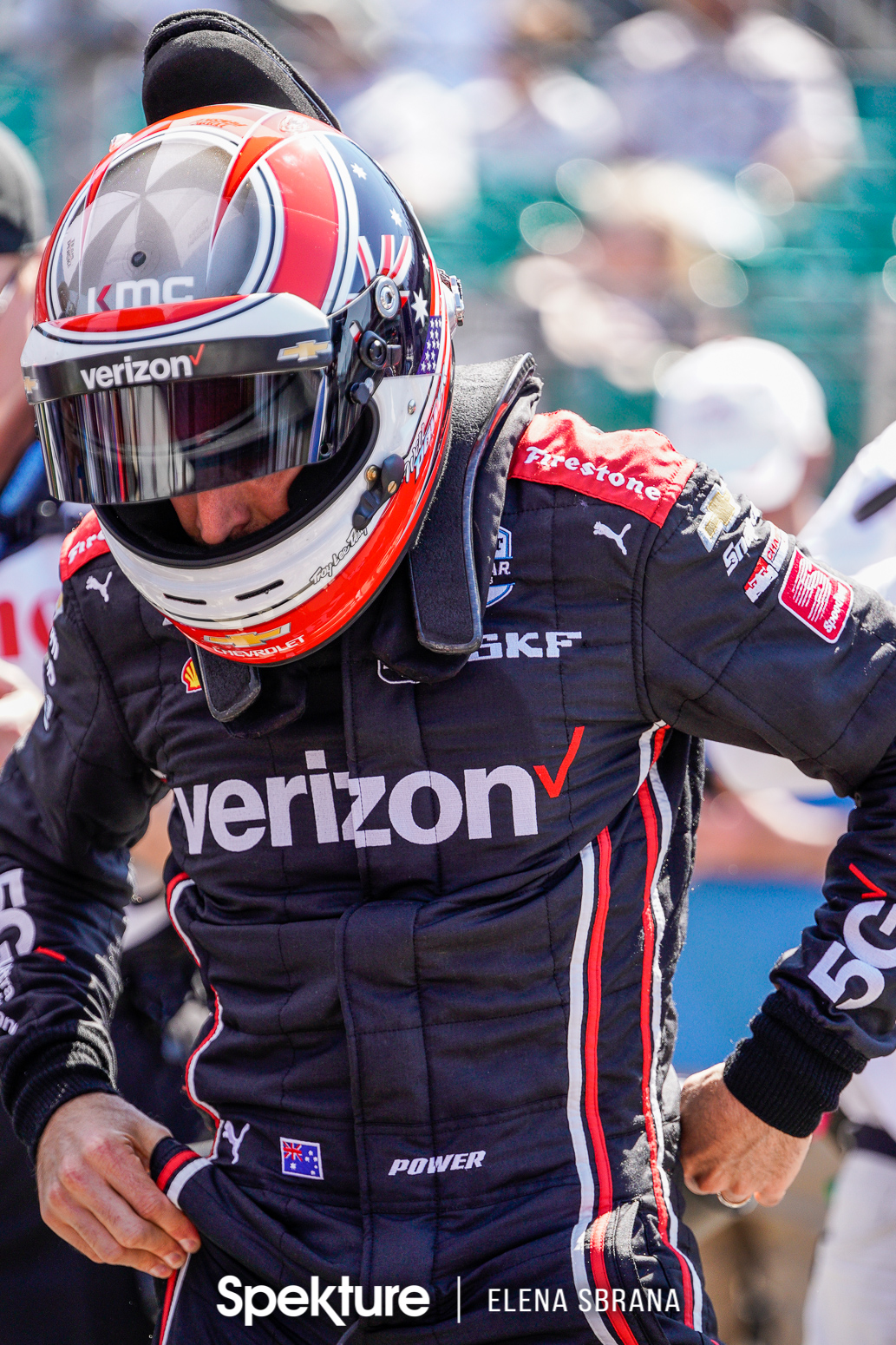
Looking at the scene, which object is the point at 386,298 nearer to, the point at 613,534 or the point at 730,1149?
the point at 613,534

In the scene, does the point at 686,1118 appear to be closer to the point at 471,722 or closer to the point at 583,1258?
the point at 583,1258

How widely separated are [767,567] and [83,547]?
0.95 m

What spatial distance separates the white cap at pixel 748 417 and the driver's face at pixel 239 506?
237cm

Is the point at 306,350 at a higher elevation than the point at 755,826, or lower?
higher

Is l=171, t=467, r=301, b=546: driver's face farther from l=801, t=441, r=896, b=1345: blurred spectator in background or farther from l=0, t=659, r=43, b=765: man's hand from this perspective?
l=801, t=441, r=896, b=1345: blurred spectator in background

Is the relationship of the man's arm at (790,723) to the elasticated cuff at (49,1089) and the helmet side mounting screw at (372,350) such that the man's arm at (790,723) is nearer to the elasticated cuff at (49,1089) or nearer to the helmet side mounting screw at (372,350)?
the helmet side mounting screw at (372,350)

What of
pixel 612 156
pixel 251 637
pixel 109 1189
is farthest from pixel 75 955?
pixel 612 156

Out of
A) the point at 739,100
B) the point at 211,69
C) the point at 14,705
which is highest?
the point at 211,69

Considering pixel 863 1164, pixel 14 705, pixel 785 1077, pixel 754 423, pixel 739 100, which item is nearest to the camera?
pixel 785 1077

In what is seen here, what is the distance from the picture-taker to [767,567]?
1659 mm

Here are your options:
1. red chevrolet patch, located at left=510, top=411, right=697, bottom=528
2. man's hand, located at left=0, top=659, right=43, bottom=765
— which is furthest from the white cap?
red chevrolet patch, located at left=510, top=411, right=697, bottom=528

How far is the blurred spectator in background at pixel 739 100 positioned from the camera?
5.64 metres

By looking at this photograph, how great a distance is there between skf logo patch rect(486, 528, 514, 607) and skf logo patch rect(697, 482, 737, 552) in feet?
0.74

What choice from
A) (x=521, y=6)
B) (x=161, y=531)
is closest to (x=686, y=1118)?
(x=161, y=531)
